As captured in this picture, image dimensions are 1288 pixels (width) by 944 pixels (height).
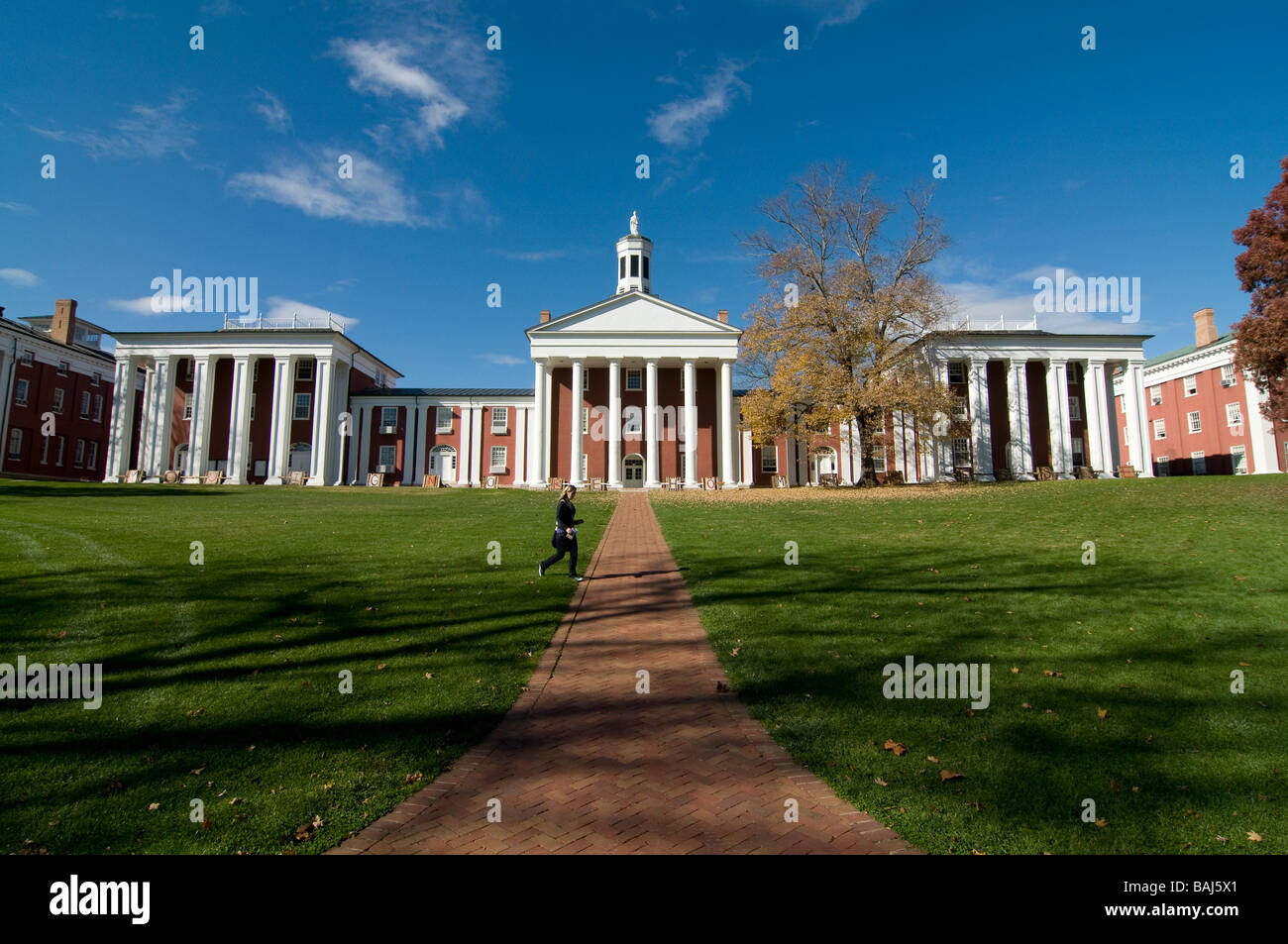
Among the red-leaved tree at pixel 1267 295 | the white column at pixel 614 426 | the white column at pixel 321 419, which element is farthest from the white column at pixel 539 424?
the red-leaved tree at pixel 1267 295

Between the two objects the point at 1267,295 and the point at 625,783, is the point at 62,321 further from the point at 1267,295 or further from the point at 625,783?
the point at 1267,295

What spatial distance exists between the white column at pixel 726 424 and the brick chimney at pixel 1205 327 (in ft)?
114

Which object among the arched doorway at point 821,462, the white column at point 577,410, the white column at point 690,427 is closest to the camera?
the white column at point 690,427

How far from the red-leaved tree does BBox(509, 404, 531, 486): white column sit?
42.2 metres

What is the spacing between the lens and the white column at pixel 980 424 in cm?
4119

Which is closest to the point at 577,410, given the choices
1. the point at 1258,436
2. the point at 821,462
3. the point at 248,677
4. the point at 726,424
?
the point at 726,424

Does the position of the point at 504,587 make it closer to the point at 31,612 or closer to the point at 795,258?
the point at 31,612

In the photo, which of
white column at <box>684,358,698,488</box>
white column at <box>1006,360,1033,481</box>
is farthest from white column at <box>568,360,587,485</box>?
white column at <box>1006,360,1033,481</box>

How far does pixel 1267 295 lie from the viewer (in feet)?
87.1

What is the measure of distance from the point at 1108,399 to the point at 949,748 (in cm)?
4865

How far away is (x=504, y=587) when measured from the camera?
10.8 m

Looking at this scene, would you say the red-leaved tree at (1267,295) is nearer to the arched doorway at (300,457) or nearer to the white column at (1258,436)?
the white column at (1258,436)

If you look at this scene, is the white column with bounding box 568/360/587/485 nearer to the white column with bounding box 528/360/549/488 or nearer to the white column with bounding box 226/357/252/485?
the white column with bounding box 528/360/549/488

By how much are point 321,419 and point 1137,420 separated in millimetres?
55096
